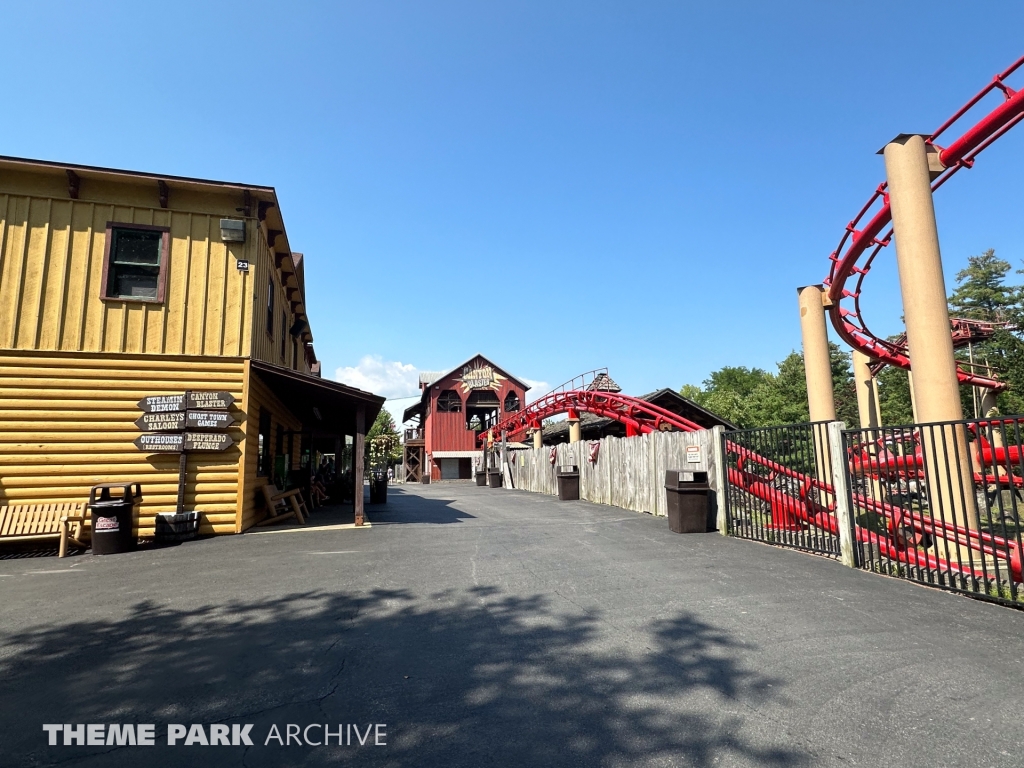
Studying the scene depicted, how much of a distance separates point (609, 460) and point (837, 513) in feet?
29.4

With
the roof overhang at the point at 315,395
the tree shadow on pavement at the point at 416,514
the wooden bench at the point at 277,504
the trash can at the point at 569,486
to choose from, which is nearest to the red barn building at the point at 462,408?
the trash can at the point at 569,486

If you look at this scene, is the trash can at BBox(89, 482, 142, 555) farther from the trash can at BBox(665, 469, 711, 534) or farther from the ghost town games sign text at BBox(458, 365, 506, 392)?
the ghost town games sign text at BBox(458, 365, 506, 392)

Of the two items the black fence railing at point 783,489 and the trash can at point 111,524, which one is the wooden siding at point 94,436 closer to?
the trash can at point 111,524

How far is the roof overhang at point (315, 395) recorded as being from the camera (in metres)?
11.5

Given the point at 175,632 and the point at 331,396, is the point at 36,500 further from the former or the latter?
the point at 175,632

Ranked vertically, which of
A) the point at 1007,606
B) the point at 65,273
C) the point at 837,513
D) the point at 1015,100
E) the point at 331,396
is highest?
the point at 1015,100

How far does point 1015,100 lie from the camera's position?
10.5m

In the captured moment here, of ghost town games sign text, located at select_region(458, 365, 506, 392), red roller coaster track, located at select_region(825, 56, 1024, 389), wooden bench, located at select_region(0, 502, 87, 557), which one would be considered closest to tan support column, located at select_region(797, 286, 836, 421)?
red roller coaster track, located at select_region(825, 56, 1024, 389)

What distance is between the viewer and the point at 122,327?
35.2 feet

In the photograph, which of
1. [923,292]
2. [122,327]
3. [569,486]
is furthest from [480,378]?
[923,292]

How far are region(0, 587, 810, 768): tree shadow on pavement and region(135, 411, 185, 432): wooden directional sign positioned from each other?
5.99 meters

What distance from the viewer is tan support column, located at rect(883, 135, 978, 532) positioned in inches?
383

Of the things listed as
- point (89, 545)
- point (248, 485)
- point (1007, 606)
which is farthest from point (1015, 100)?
point (89, 545)

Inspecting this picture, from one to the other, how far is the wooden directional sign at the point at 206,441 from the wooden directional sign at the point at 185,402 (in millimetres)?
517
